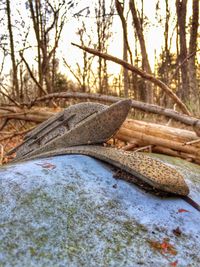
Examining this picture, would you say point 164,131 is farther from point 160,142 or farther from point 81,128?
point 81,128

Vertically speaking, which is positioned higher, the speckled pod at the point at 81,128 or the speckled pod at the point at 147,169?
the speckled pod at the point at 81,128

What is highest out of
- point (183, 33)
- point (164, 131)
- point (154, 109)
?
point (183, 33)

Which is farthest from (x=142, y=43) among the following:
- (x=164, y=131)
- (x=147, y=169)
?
(x=147, y=169)

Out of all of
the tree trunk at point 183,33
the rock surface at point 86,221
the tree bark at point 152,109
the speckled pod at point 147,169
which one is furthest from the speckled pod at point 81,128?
the tree trunk at point 183,33

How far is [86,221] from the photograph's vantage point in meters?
1.70

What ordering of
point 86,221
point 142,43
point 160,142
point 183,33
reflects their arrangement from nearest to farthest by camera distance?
point 86,221 < point 160,142 < point 142,43 < point 183,33

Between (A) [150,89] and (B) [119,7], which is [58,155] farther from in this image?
(A) [150,89]

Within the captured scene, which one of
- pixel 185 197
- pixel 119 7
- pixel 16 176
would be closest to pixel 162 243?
pixel 185 197

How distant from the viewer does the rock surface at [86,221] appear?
4.95ft

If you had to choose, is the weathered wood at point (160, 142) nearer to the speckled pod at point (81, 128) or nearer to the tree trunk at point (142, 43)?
the speckled pod at point (81, 128)

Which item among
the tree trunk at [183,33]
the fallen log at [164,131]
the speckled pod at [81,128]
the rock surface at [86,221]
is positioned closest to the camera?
the rock surface at [86,221]

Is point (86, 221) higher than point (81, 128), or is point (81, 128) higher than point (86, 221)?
point (81, 128)

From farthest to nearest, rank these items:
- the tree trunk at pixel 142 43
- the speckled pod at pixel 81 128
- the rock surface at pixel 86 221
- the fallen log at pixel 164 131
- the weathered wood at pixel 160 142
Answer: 1. the tree trunk at pixel 142 43
2. the fallen log at pixel 164 131
3. the weathered wood at pixel 160 142
4. the speckled pod at pixel 81 128
5. the rock surface at pixel 86 221

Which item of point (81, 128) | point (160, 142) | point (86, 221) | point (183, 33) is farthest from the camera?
point (183, 33)
